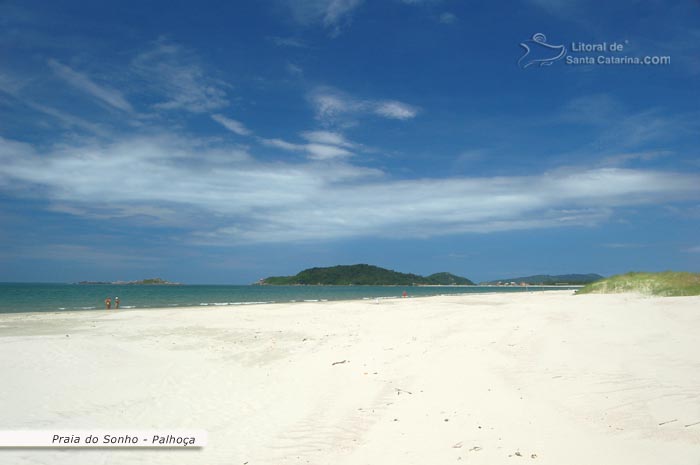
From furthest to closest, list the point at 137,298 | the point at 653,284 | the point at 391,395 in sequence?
the point at 137,298, the point at 653,284, the point at 391,395

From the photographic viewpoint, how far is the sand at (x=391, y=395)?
548 cm

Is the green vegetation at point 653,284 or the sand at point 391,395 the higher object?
the green vegetation at point 653,284

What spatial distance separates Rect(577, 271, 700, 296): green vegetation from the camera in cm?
2728

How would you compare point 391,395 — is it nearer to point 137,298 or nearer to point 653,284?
point 653,284
